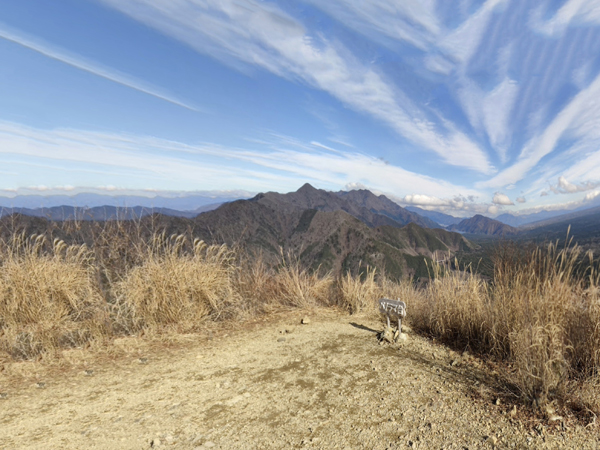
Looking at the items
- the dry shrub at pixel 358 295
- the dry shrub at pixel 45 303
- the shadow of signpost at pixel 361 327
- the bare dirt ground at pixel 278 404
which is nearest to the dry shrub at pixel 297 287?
the dry shrub at pixel 358 295

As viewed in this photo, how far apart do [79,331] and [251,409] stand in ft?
11.3

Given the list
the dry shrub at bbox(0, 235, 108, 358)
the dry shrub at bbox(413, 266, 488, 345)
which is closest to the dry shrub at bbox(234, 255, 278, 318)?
the dry shrub at bbox(0, 235, 108, 358)

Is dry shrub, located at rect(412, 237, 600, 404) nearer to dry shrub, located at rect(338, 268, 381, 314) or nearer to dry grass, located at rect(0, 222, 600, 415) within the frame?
dry grass, located at rect(0, 222, 600, 415)

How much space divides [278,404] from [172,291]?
3281 millimetres

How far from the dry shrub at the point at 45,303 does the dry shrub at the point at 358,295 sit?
4455 millimetres

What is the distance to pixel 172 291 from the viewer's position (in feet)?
17.8

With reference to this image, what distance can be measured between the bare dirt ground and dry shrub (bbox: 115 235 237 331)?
98 cm

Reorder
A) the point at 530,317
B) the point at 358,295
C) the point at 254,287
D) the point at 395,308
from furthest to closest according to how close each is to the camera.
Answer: the point at 254,287 < the point at 358,295 < the point at 395,308 < the point at 530,317

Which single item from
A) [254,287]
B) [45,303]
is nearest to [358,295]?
[254,287]

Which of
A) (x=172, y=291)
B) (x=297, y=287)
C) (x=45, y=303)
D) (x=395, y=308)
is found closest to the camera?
(x=395, y=308)

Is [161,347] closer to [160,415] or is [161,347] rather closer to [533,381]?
[160,415]

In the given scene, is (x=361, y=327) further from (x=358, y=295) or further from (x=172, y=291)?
(x=172, y=291)

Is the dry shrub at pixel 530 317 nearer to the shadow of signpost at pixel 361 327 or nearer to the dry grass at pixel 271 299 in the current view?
the dry grass at pixel 271 299

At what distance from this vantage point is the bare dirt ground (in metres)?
2.43
